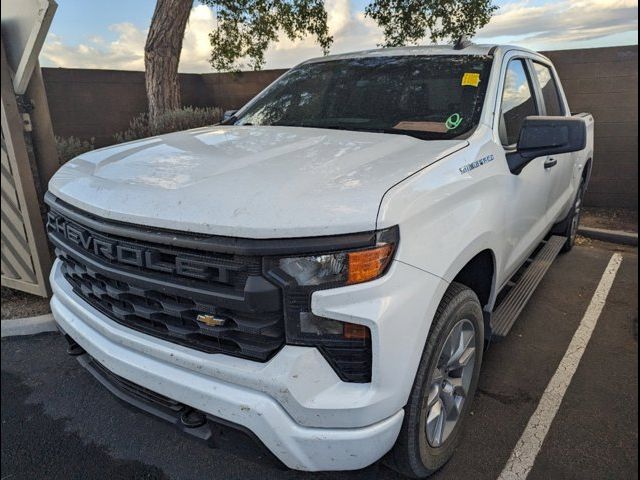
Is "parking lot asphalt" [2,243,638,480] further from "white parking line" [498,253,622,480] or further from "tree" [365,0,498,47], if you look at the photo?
"tree" [365,0,498,47]

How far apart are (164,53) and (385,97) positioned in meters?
3.89

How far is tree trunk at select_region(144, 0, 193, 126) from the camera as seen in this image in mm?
5391

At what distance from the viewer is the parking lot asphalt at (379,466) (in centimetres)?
222

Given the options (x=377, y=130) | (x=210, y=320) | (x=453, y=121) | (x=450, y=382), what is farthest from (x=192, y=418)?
(x=453, y=121)

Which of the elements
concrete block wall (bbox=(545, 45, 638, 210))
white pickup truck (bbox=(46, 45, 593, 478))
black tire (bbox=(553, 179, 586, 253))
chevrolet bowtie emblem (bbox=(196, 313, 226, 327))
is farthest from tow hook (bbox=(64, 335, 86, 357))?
concrete block wall (bbox=(545, 45, 638, 210))

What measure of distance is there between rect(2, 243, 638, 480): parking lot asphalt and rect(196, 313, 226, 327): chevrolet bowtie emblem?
46 cm

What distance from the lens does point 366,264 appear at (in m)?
1.55

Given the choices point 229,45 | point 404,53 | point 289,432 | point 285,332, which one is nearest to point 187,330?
point 285,332

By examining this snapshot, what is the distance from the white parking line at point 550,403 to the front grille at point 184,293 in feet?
4.71

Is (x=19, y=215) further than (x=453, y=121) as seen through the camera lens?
Yes

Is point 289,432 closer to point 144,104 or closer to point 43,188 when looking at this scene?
point 43,188

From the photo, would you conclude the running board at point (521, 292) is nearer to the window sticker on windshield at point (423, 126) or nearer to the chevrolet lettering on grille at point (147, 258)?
the window sticker on windshield at point (423, 126)

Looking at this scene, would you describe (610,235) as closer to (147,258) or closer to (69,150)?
(147,258)

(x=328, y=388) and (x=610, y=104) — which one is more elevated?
(x=610, y=104)
